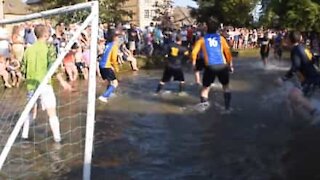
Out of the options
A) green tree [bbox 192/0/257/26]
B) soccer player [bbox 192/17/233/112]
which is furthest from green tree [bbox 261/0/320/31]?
green tree [bbox 192/0/257/26]

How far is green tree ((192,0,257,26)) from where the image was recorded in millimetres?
50938

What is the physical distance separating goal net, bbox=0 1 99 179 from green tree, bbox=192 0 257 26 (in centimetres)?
3649

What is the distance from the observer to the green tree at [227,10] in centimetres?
5094

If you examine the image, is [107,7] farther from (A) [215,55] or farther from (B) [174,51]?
(A) [215,55]

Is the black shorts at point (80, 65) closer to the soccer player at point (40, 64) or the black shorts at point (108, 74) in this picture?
the black shorts at point (108, 74)

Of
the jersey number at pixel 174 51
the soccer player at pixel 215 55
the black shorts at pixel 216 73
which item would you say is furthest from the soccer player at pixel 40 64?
the jersey number at pixel 174 51

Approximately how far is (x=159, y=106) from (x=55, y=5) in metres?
21.4

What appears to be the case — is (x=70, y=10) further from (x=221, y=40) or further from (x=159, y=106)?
(x=159, y=106)

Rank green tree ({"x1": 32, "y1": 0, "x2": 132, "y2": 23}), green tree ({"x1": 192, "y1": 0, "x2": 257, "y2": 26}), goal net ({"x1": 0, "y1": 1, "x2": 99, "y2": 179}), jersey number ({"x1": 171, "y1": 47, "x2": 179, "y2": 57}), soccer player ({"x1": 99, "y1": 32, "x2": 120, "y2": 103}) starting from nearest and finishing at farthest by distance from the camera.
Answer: goal net ({"x1": 0, "y1": 1, "x2": 99, "y2": 179}) → soccer player ({"x1": 99, "y1": 32, "x2": 120, "y2": 103}) → jersey number ({"x1": 171, "y1": 47, "x2": 179, "y2": 57}) → green tree ({"x1": 32, "y1": 0, "x2": 132, "y2": 23}) → green tree ({"x1": 192, "y1": 0, "x2": 257, "y2": 26})

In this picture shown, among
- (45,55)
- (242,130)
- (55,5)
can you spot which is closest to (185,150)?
(242,130)

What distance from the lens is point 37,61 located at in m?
10.0

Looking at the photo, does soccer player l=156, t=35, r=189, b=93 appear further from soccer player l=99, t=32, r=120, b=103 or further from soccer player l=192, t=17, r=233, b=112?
soccer player l=192, t=17, r=233, b=112

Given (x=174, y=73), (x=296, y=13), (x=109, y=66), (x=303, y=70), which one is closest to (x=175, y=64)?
(x=174, y=73)

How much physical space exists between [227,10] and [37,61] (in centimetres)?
4207
